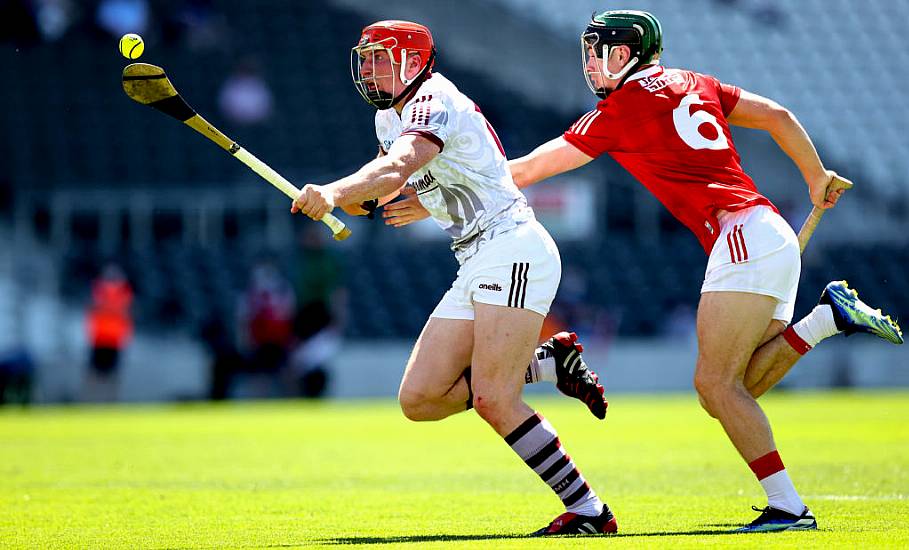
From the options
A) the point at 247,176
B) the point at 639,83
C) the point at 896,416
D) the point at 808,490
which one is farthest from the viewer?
the point at 247,176

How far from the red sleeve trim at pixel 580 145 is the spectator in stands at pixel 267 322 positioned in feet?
41.2

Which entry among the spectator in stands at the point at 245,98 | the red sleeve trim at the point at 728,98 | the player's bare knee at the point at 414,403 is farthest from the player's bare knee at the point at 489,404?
the spectator in stands at the point at 245,98

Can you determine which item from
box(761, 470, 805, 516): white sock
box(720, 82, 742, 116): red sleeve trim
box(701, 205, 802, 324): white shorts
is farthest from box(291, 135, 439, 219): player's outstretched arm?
box(761, 470, 805, 516): white sock

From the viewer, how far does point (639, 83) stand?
650cm

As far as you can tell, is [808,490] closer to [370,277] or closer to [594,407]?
[594,407]

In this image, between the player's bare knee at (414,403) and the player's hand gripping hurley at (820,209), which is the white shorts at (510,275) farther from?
the player's hand gripping hurley at (820,209)

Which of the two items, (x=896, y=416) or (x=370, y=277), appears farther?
(x=370, y=277)

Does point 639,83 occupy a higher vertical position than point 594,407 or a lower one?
higher

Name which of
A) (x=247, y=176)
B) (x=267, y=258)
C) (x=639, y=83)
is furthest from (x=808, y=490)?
(x=247, y=176)

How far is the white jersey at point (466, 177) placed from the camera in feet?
20.4

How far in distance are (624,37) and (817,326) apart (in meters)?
1.64

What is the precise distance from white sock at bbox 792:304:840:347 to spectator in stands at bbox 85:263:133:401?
43.7 feet

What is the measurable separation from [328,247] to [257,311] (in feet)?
4.68

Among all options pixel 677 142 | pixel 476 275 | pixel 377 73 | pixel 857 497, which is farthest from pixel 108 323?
pixel 677 142
